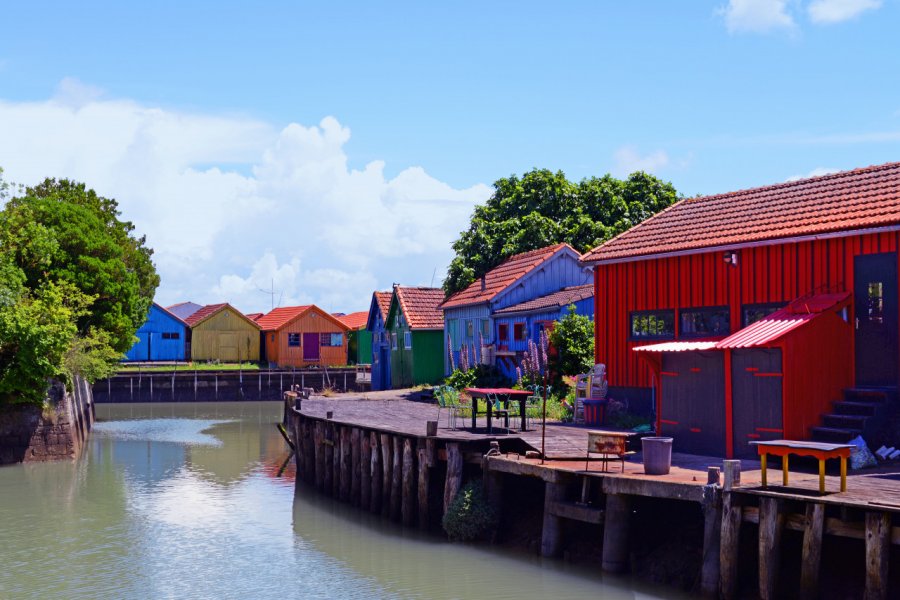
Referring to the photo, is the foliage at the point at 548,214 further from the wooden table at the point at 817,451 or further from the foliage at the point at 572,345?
the wooden table at the point at 817,451

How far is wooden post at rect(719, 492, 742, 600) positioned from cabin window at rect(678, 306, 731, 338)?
379 inches

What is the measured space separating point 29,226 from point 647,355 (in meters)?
26.8

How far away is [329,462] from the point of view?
2916 centimetres

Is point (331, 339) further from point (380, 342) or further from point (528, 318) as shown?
point (528, 318)

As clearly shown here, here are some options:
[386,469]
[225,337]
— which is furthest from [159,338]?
[386,469]

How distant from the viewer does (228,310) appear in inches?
3364

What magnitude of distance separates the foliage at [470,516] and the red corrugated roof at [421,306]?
27.8m

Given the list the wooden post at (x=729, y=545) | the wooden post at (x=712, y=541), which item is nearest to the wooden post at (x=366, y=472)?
the wooden post at (x=712, y=541)

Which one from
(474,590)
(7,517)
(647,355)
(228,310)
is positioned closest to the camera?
(474,590)

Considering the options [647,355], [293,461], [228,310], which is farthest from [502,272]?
[228,310]

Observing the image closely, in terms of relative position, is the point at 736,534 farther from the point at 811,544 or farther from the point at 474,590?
the point at 474,590

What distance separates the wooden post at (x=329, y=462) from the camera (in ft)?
95.1

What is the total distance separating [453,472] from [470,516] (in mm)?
1092

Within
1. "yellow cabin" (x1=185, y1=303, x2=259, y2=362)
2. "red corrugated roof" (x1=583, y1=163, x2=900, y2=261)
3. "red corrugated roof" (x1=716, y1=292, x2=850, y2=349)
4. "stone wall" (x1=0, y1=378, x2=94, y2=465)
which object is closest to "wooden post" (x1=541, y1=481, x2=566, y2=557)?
"red corrugated roof" (x1=716, y1=292, x2=850, y2=349)
